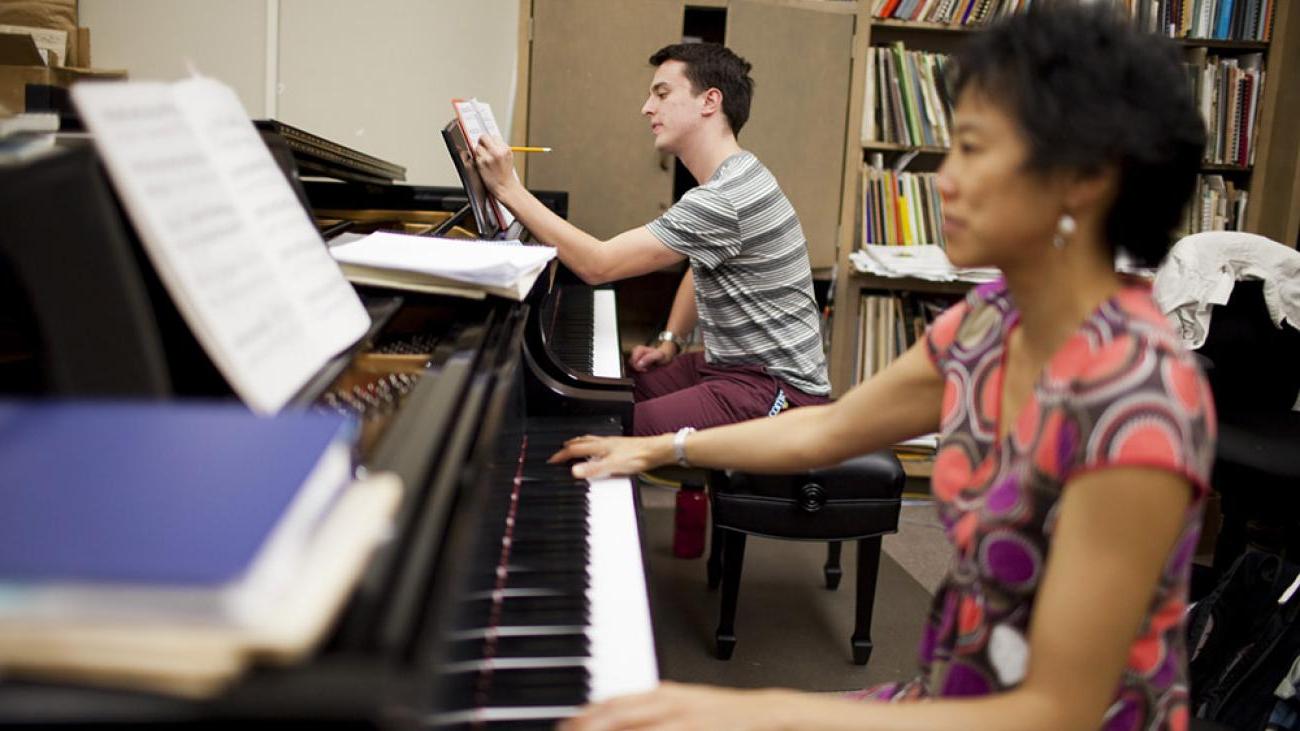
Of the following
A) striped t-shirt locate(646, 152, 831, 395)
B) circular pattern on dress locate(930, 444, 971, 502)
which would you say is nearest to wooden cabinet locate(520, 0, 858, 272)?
striped t-shirt locate(646, 152, 831, 395)

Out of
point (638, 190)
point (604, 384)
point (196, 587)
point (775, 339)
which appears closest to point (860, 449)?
point (604, 384)

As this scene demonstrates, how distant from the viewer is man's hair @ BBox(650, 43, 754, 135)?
2881 millimetres

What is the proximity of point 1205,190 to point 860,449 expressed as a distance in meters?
3.07

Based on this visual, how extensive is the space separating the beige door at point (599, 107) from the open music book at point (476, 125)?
862 millimetres

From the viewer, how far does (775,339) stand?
277cm

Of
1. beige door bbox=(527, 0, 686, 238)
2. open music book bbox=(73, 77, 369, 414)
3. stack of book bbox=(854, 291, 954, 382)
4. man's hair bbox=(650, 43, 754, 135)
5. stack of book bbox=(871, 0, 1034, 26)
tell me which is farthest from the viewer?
stack of book bbox=(854, 291, 954, 382)

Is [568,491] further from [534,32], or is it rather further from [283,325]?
[534,32]

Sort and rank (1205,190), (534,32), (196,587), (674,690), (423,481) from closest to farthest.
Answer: (196,587) < (423,481) < (674,690) < (534,32) < (1205,190)

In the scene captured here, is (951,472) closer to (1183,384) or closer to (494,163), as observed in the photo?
(1183,384)

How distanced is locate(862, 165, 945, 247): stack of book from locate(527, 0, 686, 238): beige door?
0.73 meters

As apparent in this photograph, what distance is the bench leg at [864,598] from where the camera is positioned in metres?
2.61

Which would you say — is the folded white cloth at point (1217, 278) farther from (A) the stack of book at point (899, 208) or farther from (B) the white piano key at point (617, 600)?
(B) the white piano key at point (617, 600)

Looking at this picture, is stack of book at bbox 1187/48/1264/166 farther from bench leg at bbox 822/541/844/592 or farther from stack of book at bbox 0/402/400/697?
stack of book at bbox 0/402/400/697

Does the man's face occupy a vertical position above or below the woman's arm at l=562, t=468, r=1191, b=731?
above
